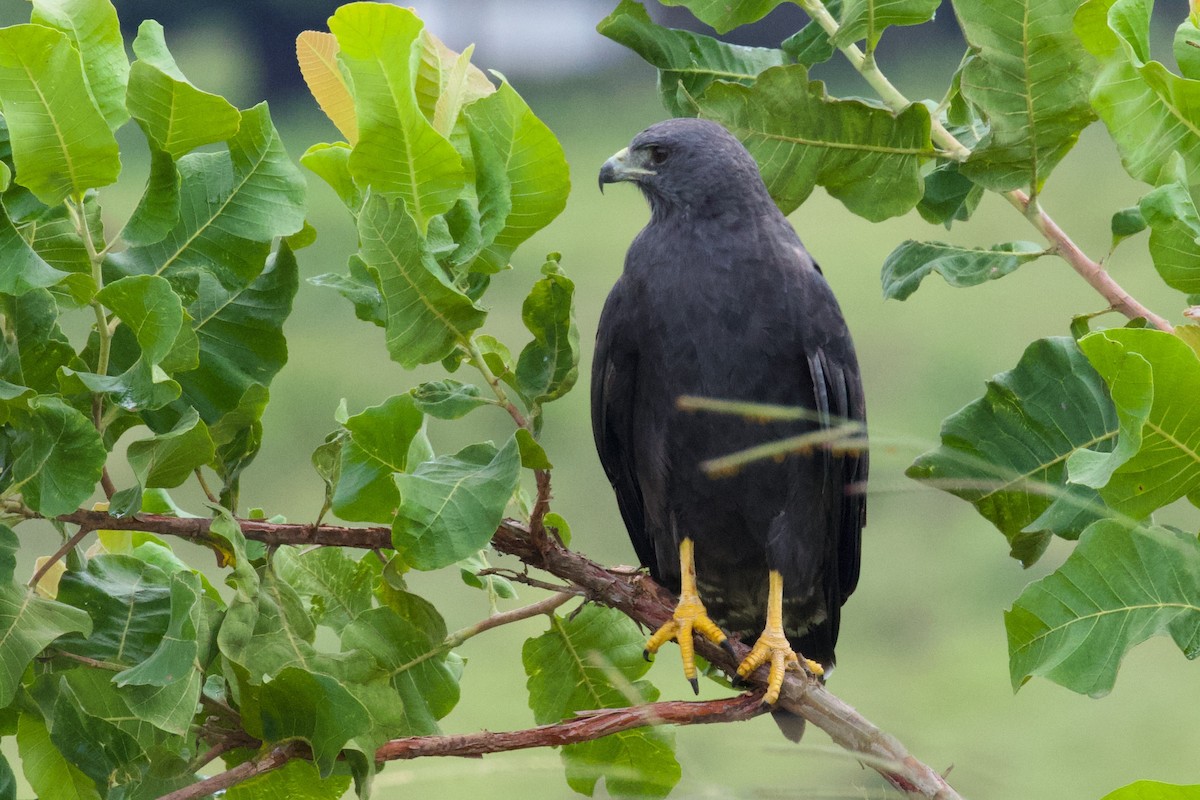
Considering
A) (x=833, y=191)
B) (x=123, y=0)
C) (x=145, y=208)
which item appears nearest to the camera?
(x=145, y=208)

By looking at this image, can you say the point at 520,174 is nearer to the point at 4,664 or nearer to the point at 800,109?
the point at 800,109

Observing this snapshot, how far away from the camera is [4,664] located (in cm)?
138

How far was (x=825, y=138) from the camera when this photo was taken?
187 centimetres

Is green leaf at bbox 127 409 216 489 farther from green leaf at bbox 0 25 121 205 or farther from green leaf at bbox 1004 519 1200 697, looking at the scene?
green leaf at bbox 1004 519 1200 697

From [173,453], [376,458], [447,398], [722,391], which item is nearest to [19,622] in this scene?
[173,453]

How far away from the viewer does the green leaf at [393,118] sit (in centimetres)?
154

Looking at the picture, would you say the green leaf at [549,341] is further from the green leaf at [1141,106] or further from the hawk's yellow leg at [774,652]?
the green leaf at [1141,106]

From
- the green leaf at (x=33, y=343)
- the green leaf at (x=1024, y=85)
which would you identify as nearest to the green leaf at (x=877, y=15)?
the green leaf at (x=1024, y=85)

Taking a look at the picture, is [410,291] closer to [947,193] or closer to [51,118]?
[51,118]

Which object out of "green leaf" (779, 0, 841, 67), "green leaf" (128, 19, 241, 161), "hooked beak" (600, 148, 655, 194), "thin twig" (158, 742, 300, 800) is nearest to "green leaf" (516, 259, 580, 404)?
"green leaf" (128, 19, 241, 161)

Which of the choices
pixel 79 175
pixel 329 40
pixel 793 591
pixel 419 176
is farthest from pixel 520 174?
pixel 793 591

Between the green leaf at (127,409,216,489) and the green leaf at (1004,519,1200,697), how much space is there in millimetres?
1001

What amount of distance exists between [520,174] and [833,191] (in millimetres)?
583

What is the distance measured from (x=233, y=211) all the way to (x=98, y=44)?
0.90 ft
